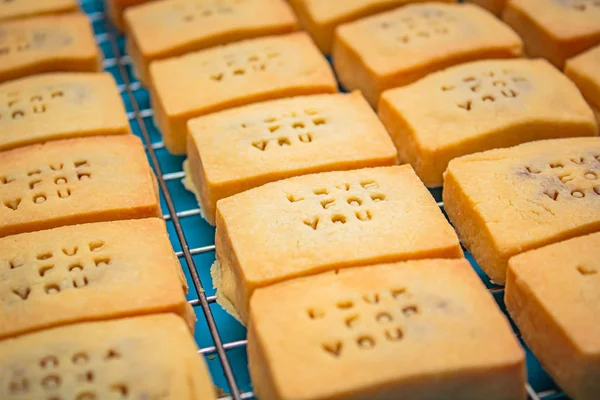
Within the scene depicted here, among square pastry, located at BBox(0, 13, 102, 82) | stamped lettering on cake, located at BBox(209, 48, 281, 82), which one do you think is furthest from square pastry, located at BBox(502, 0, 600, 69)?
square pastry, located at BBox(0, 13, 102, 82)

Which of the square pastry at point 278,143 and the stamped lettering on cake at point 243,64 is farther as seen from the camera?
the stamped lettering on cake at point 243,64

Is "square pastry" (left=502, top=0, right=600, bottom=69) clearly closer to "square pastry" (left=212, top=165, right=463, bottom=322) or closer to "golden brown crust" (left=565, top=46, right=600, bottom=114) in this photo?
"golden brown crust" (left=565, top=46, right=600, bottom=114)

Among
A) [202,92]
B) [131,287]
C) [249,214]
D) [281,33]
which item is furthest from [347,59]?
[131,287]

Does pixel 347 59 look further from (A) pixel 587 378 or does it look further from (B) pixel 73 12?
(A) pixel 587 378

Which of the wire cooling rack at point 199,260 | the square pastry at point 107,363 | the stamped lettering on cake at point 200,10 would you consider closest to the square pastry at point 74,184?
the wire cooling rack at point 199,260

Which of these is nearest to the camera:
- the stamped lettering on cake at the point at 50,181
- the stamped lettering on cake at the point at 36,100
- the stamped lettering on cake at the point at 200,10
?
the stamped lettering on cake at the point at 50,181

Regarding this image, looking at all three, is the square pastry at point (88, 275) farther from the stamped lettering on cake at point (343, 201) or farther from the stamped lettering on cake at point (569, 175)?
the stamped lettering on cake at point (569, 175)

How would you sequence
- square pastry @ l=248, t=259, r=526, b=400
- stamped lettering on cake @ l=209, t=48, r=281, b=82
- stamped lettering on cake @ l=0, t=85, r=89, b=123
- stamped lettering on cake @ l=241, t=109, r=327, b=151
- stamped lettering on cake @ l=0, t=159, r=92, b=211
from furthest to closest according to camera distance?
stamped lettering on cake @ l=209, t=48, r=281, b=82 < stamped lettering on cake @ l=0, t=85, r=89, b=123 < stamped lettering on cake @ l=241, t=109, r=327, b=151 < stamped lettering on cake @ l=0, t=159, r=92, b=211 < square pastry @ l=248, t=259, r=526, b=400
